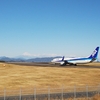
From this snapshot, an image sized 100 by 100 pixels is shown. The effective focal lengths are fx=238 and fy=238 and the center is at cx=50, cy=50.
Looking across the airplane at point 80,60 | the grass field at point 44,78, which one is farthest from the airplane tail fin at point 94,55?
the grass field at point 44,78

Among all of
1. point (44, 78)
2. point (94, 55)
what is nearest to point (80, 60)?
point (94, 55)

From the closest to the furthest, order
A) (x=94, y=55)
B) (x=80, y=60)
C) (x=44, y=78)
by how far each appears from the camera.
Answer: (x=44, y=78) → (x=80, y=60) → (x=94, y=55)

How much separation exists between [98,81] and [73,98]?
29.6 m

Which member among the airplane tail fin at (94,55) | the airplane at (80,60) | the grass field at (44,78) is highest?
the airplane tail fin at (94,55)

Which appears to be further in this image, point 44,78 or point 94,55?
point 94,55

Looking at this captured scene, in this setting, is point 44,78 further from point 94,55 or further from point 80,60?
point 94,55

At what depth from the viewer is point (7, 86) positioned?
Answer: 58344 mm

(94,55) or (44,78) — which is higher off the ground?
(94,55)

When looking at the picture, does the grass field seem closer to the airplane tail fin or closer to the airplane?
the airplane

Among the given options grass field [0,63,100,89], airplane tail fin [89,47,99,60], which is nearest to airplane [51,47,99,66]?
airplane tail fin [89,47,99,60]

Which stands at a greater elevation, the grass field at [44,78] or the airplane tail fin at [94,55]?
the airplane tail fin at [94,55]

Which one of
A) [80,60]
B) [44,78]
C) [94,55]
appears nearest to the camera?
[44,78]

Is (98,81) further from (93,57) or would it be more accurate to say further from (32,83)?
(93,57)

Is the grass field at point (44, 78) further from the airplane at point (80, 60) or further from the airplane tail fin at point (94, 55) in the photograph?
the airplane tail fin at point (94, 55)
